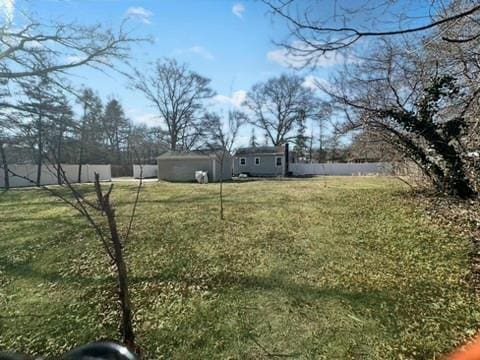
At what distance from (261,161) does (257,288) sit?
2701 centimetres

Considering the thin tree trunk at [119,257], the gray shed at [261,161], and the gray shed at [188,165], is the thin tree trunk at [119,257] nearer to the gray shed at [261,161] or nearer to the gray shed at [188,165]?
the gray shed at [188,165]

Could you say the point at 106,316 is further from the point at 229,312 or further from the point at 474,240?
the point at 474,240

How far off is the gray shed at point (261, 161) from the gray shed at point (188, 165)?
8.12 metres

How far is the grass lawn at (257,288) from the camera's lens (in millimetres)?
3250

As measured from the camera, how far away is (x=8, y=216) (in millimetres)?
9680

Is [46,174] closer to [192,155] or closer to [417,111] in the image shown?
[192,155]

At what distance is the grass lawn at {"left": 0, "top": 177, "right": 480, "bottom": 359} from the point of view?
3.25 meters

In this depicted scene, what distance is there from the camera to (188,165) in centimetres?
2205

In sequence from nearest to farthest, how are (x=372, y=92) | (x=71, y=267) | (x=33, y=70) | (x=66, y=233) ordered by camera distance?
(x=71, y=267) → (x=66, y=233) → (x=372, y=92) → (x=33, y=70)

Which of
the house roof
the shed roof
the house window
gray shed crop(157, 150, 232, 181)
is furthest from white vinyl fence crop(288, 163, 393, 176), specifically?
the shed roof

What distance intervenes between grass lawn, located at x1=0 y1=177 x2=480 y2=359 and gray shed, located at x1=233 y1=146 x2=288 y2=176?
A: 2301 centimetres

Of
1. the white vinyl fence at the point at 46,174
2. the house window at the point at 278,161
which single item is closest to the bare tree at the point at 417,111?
the white vinyl fence at the point at 46,174

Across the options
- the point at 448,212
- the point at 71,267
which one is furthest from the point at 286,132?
the point at 71,267

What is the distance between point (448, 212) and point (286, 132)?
3306cm
